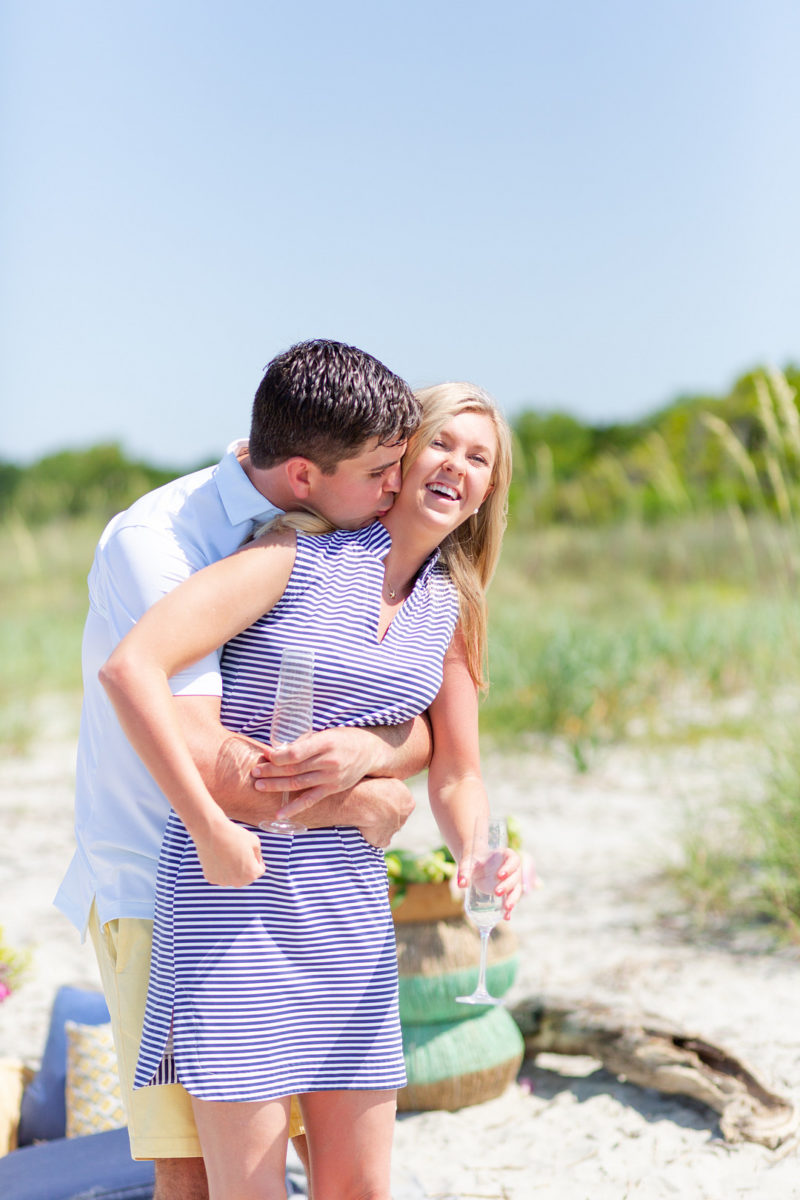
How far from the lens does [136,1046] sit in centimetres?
214

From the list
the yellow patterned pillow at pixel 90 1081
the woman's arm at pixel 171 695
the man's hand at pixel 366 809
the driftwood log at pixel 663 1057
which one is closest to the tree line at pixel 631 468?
the driftwood log at pixel 663 1057

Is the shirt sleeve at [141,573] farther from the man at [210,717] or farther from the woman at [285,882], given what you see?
the woman at [285,882]

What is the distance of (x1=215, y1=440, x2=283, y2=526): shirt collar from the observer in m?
2.19

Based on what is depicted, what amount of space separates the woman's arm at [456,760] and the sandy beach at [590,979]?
126 centimetres

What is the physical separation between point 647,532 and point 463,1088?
36.3ft

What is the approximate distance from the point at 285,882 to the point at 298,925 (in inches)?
2.9

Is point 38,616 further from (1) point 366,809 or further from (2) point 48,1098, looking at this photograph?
(1) point 366,809

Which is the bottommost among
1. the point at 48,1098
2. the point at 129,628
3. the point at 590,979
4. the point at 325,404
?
the point at 590,979

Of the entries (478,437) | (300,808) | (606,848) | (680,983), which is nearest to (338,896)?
(300,808)

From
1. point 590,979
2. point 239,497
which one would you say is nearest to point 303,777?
point 239,497

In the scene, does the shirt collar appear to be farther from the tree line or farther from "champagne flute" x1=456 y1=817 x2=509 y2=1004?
the tree line

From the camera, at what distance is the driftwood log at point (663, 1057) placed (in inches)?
131

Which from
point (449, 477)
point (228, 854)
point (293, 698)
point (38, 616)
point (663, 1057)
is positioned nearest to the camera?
point (228, 854)

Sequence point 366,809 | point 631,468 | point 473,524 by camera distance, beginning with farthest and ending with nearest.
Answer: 1. point 631,468
2. point 473,524
3. point 366,809
